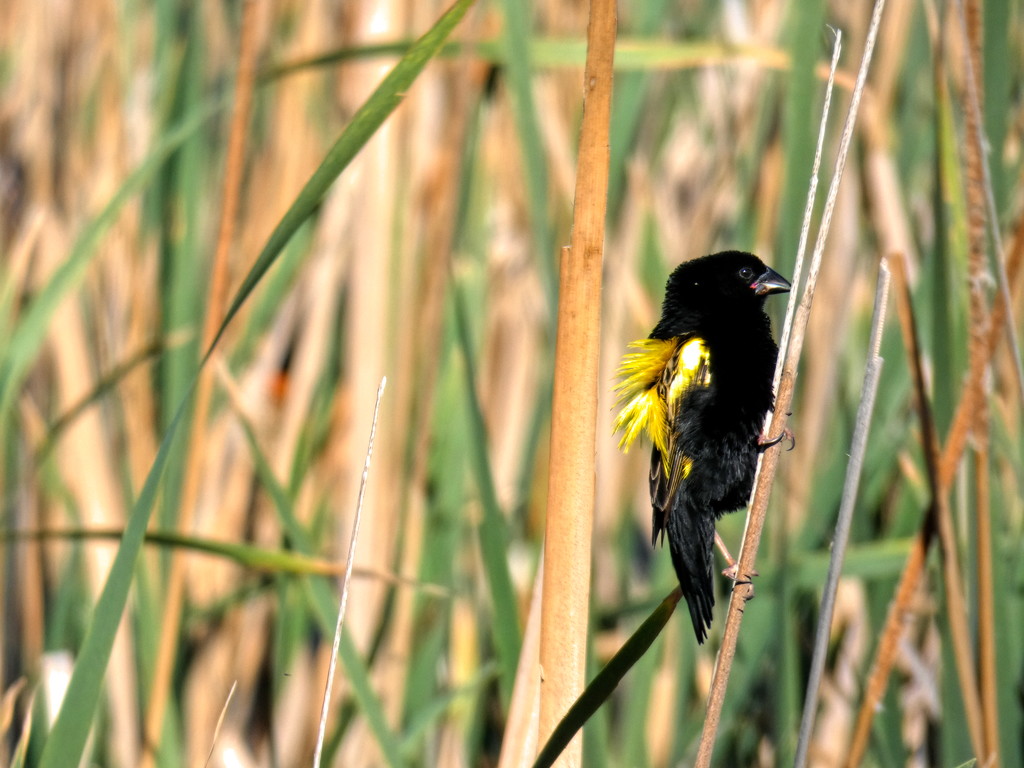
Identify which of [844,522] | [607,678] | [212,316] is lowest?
[607,678]

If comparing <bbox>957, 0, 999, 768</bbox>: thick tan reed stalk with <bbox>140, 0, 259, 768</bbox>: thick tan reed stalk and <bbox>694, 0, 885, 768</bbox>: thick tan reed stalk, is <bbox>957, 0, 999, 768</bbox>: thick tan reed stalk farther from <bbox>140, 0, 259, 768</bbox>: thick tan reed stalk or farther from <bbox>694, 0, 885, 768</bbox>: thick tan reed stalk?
<bbox>140, 0, 259, 768</bbox>: thick tan reed stalk

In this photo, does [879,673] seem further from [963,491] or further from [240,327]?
[240,327]

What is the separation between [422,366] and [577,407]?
101 centimetres

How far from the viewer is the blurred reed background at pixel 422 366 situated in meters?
Answer: 1.53

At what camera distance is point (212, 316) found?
4.81 ft

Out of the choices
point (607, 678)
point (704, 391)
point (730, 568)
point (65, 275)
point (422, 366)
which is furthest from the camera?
point (422, 366)

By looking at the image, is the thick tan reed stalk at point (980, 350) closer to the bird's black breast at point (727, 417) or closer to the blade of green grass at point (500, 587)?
the bird's black breast at point (727, 417)

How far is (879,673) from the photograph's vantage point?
1340 millimetres

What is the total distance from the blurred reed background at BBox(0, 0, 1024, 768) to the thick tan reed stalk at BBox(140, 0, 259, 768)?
13 millimetres

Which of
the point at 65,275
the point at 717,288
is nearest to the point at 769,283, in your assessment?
the point at 717,288

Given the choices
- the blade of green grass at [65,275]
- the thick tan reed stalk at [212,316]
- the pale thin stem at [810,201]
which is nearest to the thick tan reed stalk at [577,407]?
the pale thin stem at [810,201]

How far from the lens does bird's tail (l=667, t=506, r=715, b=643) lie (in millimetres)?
1233

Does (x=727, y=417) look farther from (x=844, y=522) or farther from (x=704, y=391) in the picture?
(x=844, y=522)

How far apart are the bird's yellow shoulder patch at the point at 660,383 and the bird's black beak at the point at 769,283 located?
0.10m
